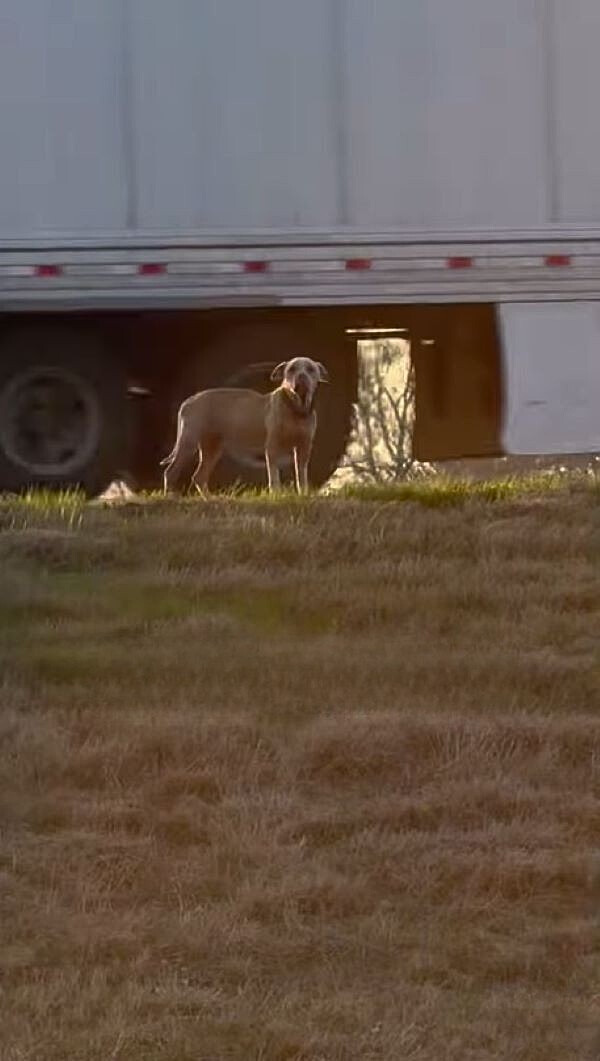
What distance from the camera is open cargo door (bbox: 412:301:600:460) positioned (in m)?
10.8

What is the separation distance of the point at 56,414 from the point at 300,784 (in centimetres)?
549

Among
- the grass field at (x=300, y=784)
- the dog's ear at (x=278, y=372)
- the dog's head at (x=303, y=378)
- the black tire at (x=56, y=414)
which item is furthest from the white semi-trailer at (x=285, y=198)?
the grass field at (x=300, y=784)

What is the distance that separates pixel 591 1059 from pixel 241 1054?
0.71m

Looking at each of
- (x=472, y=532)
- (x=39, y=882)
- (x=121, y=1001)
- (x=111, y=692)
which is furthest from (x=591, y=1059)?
(x=472, y=532)

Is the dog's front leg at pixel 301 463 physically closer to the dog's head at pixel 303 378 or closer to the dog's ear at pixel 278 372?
the dog's head at pixel 303 378

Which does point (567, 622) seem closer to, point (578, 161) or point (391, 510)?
point (391, 510)

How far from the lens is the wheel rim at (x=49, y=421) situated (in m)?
10.8

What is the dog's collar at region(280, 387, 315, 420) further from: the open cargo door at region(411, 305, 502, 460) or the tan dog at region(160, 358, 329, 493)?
the open cargo door at region(411, 305, 502, 460)

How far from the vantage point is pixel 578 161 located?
10961 mm

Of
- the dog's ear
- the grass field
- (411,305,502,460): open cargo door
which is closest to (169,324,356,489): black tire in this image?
the dog's ear

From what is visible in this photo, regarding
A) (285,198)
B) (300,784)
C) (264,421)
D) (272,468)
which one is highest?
(285,198)

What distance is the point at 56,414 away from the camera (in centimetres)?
1085

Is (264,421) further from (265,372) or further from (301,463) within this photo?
(265,372)

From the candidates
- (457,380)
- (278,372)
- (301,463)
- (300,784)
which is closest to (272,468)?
(301,463)
